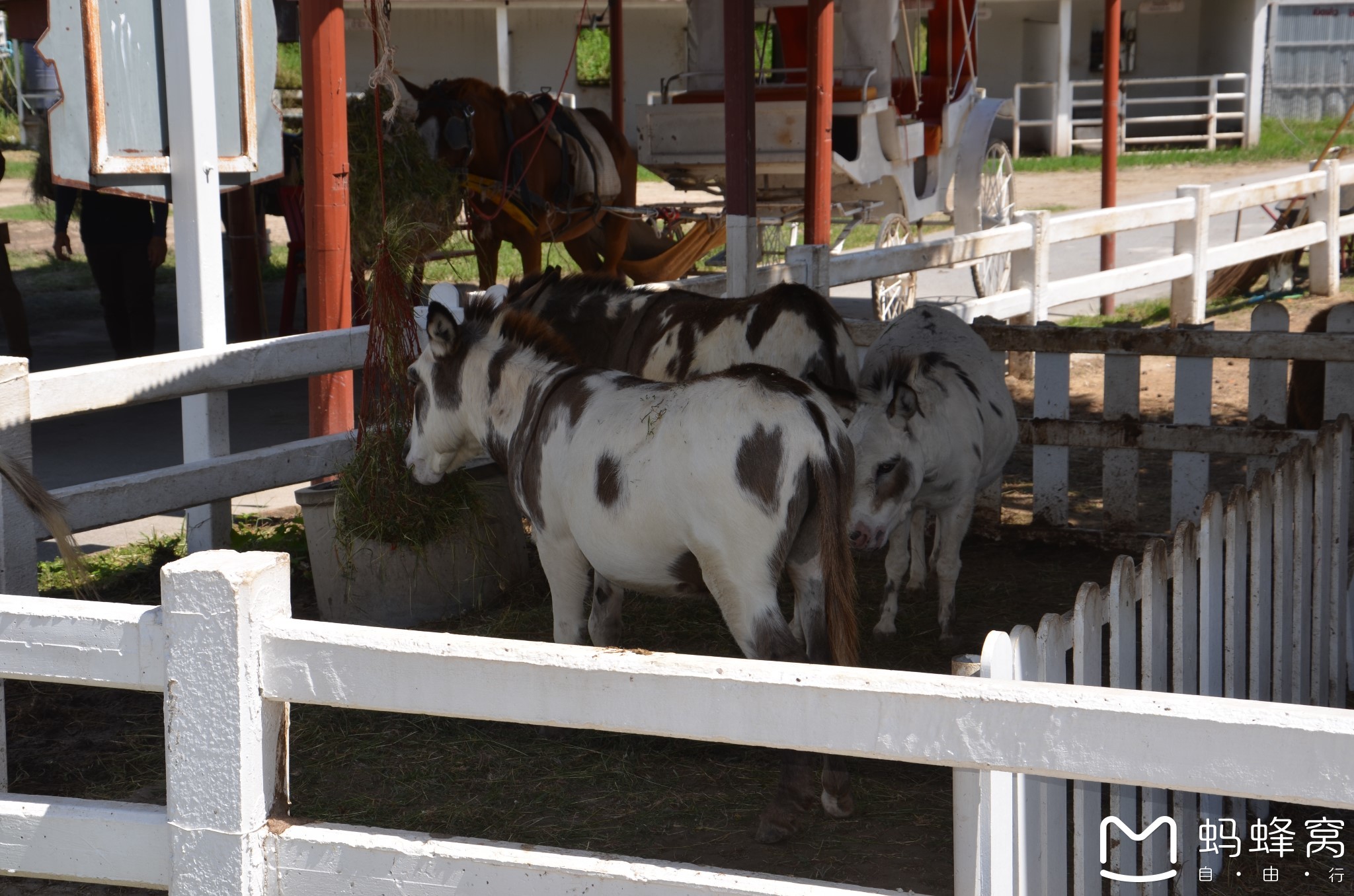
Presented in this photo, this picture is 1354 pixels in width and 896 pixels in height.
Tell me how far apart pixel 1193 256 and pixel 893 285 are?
2675mm

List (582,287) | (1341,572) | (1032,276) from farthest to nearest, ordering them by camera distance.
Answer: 1. (1032,276)
2. (582,287)
3. (1341,572)

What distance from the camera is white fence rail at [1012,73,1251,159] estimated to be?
91.6 ft

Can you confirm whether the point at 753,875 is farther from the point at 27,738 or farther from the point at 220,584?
the point at 27,738

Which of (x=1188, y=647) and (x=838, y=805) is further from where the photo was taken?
(x=838, y=805)

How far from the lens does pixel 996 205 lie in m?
15.8

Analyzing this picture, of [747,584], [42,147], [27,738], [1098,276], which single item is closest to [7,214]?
[42,147]

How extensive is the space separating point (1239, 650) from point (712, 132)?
8271 millimetres

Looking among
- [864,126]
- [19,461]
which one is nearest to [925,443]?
[19,461]

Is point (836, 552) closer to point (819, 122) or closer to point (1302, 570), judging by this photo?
point (1302, 570)

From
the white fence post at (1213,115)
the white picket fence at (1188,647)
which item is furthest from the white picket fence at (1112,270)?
the white fence post at (1213,115)

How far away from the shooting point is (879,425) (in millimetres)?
5133

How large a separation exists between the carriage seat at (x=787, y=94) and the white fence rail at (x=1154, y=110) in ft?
54.0

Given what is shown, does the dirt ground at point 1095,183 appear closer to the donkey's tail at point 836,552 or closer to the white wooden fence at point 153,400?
the white wooden fence at point 153,400

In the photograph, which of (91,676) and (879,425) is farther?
(879,425)
